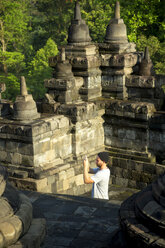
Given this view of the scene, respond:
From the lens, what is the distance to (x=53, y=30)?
4347cm

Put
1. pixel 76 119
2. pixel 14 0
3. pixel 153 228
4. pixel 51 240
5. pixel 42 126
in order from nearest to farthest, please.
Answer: pixel 153 228 → pixel 51 240 → pixel 42 126 → pixel 76 119 → pixel 14 0

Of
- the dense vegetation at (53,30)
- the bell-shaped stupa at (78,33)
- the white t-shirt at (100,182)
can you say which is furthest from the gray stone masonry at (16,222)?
the dense vegetation at (53,30)

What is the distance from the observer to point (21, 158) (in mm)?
12344

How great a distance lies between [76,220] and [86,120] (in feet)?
16.2

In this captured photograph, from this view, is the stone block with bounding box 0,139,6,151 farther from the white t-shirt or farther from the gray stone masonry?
the gray stone masonry

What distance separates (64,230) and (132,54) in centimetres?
766

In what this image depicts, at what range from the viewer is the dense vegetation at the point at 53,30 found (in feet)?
89.0

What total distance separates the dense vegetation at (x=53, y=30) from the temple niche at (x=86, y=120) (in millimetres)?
12590

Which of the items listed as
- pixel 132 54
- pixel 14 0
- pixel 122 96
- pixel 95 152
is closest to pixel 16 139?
pixel 95 152

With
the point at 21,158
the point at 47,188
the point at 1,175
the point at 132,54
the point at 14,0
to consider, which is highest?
the point at 14,0

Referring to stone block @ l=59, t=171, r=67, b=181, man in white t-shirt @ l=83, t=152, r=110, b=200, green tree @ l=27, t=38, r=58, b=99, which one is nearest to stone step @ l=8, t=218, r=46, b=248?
man in white t-shirt @ l=83, t=152, r=110, b=200

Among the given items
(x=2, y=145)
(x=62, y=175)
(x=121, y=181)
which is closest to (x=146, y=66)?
(x=121, y=181)

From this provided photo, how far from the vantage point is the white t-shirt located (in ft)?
30.3

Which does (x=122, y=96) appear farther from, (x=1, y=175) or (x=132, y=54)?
(x=1, y=175)
